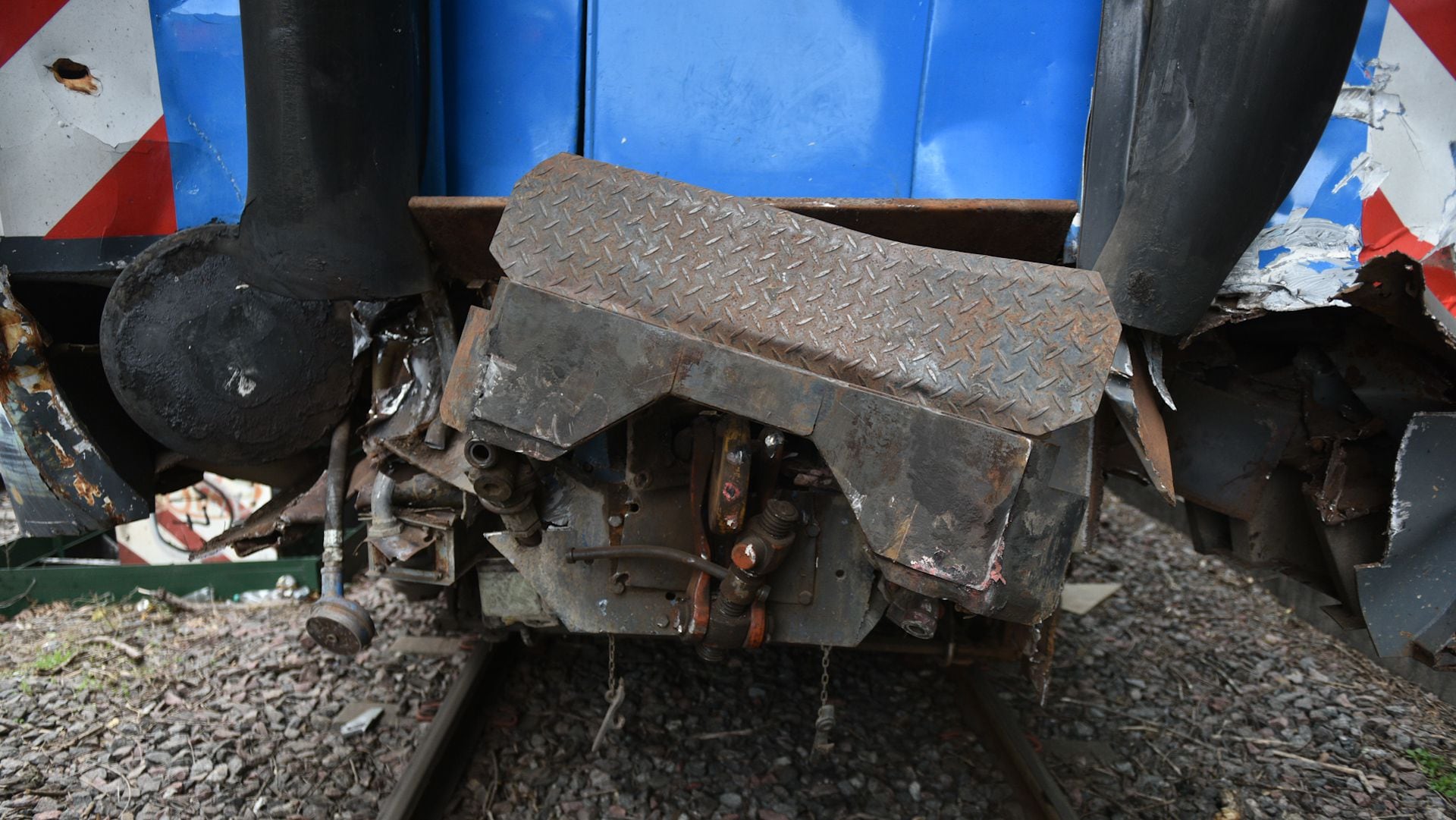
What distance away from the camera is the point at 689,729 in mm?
2650

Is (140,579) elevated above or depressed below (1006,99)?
below

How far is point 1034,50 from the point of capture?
Answer: 1.58 metres

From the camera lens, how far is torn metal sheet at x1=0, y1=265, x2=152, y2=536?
5.74 ft

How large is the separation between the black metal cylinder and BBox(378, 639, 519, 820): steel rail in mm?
1387

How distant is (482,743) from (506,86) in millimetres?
1978

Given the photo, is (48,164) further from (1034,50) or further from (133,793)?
(1034,50)

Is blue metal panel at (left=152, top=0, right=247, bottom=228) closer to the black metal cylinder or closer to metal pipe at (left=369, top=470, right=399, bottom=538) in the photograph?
the black metal cylinder

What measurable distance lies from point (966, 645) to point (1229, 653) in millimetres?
1766

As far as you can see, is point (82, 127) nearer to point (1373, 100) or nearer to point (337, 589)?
point (337, 589)

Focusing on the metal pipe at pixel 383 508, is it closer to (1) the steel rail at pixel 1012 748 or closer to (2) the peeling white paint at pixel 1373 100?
(1) the steel rail at pixel 1012 748

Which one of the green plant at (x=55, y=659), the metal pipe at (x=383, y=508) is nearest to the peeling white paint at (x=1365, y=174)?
the metal pipe at (x=383, y=508)

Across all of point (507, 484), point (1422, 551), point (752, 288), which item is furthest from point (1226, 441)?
point (507, 484)

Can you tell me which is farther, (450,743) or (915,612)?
(450,743)

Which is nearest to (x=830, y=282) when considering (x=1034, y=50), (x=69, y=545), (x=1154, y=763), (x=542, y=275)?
(x=542, y=275)
